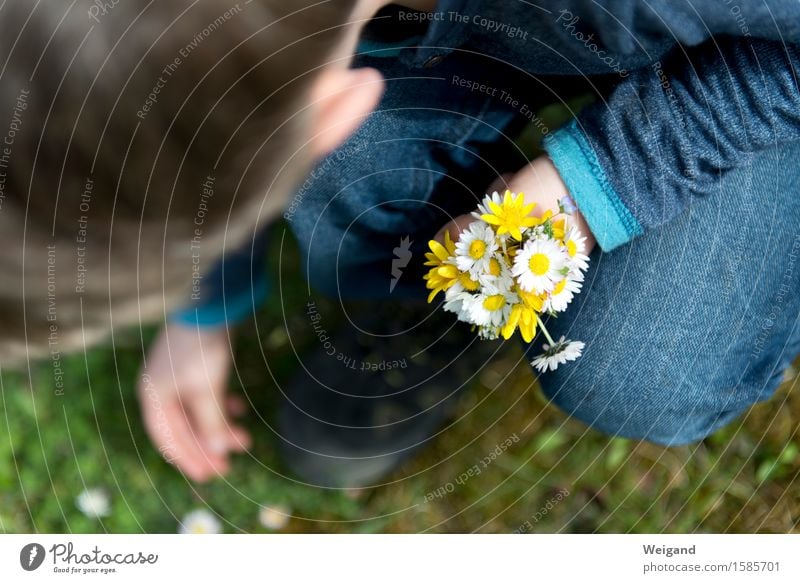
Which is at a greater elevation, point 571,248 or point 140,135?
point 140,135

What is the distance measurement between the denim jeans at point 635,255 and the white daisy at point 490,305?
3.2 inches

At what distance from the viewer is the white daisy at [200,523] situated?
1.68ft

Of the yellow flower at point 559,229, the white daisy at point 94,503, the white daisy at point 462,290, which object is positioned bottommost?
the white daisy at point 94,503

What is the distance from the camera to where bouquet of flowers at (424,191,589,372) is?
374 mm

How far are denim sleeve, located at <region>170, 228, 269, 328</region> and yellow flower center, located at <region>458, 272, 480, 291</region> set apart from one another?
0.16 m

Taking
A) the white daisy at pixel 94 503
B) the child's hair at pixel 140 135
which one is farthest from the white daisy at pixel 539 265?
the white daisy at pixel 94 503

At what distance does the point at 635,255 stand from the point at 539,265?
98 mm

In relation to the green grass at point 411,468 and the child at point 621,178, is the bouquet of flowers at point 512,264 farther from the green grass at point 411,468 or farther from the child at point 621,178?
the green grass at point 411,468

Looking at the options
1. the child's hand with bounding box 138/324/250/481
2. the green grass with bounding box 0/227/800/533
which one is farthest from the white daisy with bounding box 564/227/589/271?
the child's hand with bounding box 138/324/250/481

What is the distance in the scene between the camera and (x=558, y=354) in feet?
1.51

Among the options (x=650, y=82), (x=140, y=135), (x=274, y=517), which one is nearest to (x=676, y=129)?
(x=650, y=82)

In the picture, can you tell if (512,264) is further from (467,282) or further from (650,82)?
(650,82)

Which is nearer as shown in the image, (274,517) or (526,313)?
(526,313)

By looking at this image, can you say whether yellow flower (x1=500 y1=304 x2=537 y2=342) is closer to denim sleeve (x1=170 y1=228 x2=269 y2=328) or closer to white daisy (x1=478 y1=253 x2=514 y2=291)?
white daisy (x1=478 y1=253 x2=514 y2=291)
